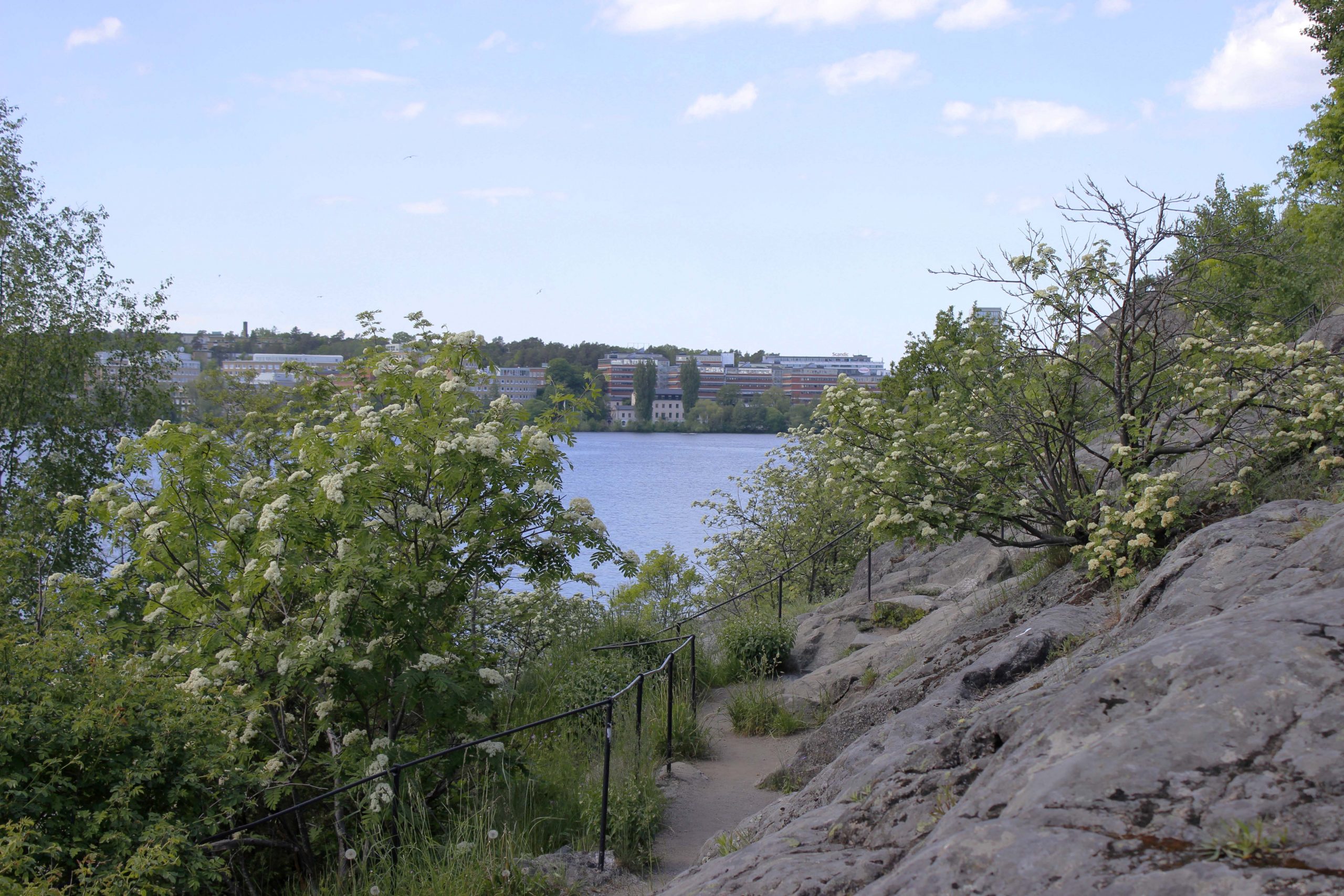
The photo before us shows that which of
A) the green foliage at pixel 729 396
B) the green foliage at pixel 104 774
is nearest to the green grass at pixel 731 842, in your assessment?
the green foliage at pixel 104 774

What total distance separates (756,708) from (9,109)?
21.5 m

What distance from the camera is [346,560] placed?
6.09m

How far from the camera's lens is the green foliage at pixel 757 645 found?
36.8 ft

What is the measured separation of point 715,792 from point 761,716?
69.7 inches

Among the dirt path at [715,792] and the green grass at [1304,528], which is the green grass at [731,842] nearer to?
the dirt path at [715,792]

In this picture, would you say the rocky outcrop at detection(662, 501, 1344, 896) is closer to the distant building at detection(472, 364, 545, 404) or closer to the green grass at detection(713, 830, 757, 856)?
the green grass at detection(713, 830, 757, 856)

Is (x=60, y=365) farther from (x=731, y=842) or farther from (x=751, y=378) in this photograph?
(x=751, y=378)

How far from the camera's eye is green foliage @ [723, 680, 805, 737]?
9.26 m

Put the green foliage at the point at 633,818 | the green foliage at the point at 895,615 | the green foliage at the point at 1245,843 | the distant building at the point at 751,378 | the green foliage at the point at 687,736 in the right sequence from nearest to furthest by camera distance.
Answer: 1. the green foliage at the point at 1245,843
2. the green foliage at the point at 633,818
3. the green foliage at the point at 687,736
4. the green foliage at the point at 895,615
5. the distant building at the point at 751,378

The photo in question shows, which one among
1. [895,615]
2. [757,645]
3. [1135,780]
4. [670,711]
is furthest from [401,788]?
[895,615]

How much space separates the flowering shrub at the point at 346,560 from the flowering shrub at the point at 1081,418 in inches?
112

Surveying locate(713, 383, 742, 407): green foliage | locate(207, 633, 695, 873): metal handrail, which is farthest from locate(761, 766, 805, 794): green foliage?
locate(713, 383, 742, 407): green foliage

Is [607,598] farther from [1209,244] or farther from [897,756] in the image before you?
[897,756]

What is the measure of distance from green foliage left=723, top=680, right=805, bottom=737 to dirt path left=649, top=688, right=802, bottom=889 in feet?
0.33
